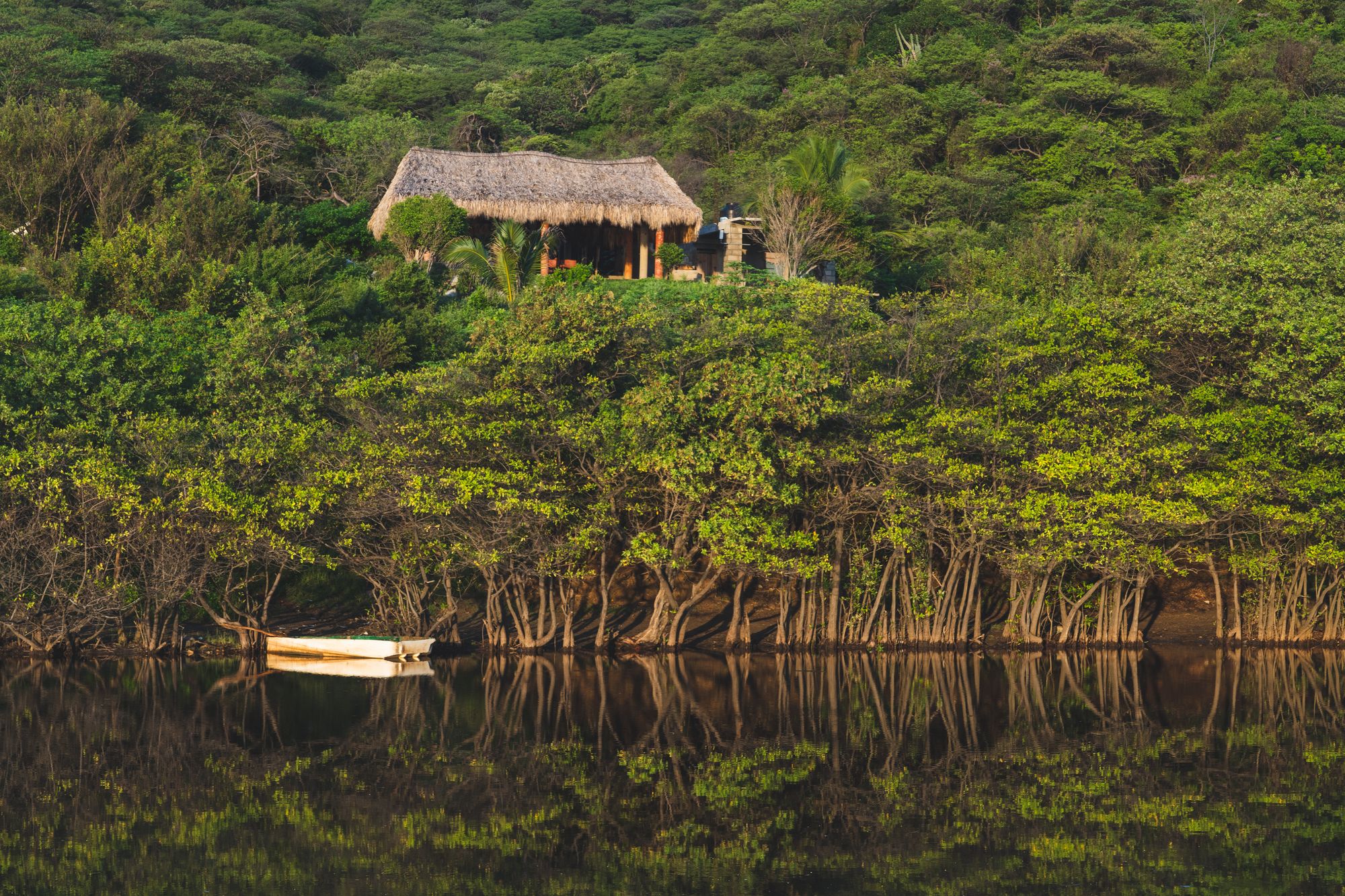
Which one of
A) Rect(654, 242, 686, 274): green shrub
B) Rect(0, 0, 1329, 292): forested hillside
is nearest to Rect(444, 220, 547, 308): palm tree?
Rect(654, 242, 686, 274): green shrub

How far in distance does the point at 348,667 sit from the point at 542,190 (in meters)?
21.4

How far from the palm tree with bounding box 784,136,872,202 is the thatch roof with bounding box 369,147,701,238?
3.47 m

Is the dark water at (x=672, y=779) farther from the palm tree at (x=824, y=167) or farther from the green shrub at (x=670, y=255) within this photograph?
the palm tree at (x=824, y=167)

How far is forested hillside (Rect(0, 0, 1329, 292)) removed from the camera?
48.8 m

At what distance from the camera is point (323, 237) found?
4344 cm

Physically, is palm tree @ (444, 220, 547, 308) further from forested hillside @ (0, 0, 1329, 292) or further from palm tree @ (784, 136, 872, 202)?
palm tree @ (784, 136, 872, 202)

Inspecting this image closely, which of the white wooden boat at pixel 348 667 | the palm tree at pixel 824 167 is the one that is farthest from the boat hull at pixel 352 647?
the palm tree at pixel 824 167

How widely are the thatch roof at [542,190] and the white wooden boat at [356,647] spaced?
19283mm

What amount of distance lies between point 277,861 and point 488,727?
21.8ft

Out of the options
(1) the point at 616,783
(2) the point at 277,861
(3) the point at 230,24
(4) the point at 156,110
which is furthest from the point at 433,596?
(3) the point at 230,24

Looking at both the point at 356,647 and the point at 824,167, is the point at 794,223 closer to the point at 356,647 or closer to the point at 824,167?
the point at 824,167

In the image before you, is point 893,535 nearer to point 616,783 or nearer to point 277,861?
point 616,783

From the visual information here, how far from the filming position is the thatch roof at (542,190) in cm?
4328

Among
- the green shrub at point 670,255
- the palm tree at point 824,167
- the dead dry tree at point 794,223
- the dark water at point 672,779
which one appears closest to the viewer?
the dark water at point 672,779
